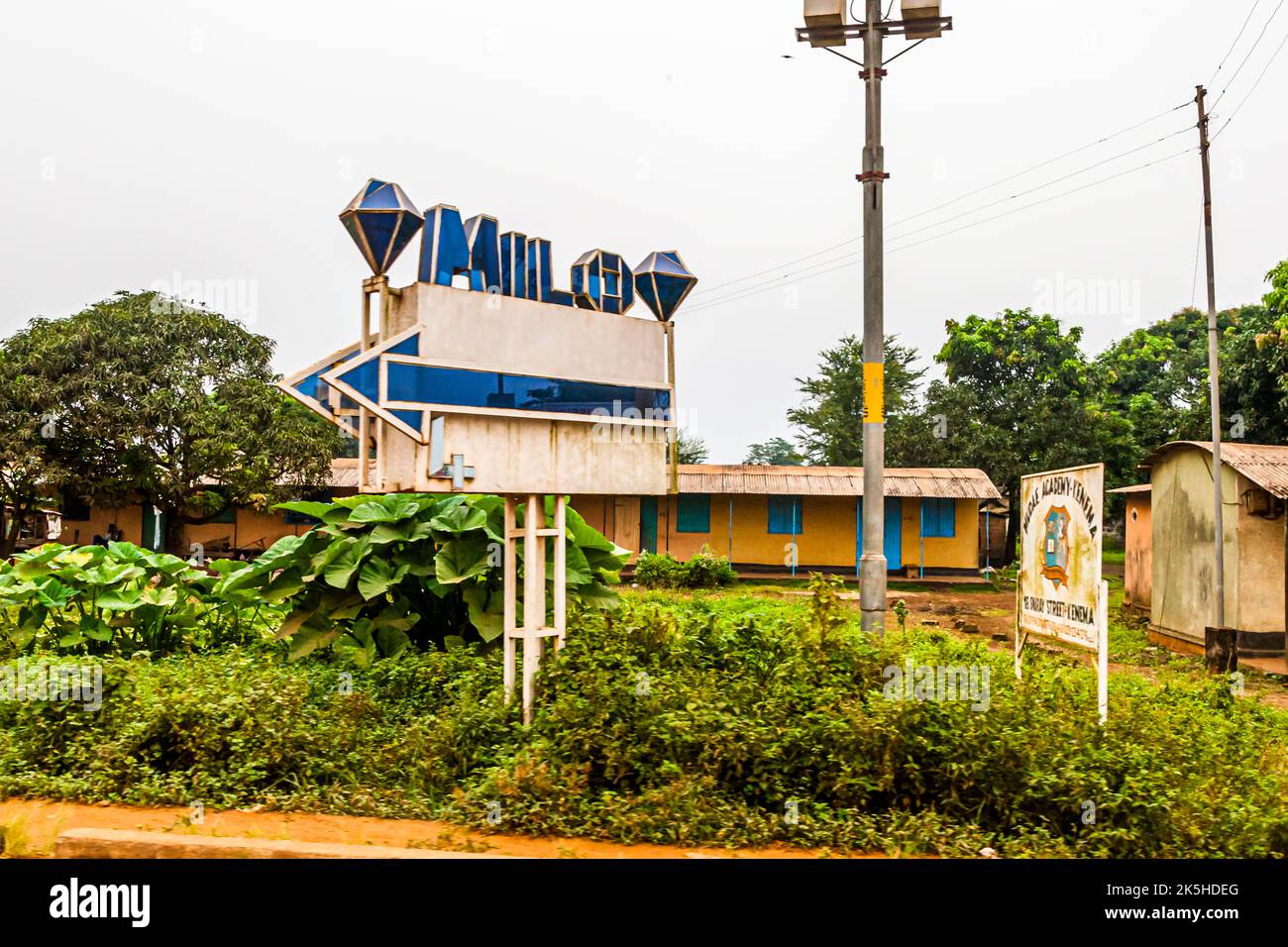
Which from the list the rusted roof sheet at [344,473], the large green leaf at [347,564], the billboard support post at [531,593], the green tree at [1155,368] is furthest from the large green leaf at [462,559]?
the green tree at [1155,368]

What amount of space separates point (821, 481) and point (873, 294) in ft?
53.0

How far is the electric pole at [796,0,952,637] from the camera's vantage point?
709cm

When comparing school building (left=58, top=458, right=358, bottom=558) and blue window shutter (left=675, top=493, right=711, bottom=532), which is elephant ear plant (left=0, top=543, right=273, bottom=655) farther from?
school building (left=58, top=458, right=358, bottom=558)

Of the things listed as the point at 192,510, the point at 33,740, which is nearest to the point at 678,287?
the point at 33,740

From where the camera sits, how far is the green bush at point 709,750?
193 inches

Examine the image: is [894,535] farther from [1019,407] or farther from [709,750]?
[709,750]

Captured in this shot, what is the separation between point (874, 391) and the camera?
6922mm

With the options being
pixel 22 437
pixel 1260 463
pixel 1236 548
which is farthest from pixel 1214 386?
pixel 22 437

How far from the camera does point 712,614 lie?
7086 mm

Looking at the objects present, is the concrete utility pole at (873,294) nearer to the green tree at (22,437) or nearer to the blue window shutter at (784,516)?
the blue window shutter at (784,516)

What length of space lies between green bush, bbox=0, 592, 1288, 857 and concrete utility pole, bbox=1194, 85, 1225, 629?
238 inches

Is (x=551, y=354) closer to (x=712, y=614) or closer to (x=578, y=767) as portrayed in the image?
(x=712, y=614)

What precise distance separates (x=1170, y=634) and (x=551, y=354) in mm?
11908

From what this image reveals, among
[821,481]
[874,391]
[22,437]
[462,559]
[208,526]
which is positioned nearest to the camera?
[874,391]
